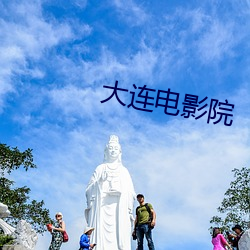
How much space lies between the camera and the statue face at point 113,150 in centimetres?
1487

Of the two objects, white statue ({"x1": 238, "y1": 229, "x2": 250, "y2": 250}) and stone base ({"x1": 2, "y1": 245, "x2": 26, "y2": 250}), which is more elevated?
white statue ({"x1": 238, "y1": 229, "x2": 250, "y2": 250})

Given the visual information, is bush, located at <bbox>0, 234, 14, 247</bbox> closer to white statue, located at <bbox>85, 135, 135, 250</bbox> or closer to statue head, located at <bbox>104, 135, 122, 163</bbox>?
white statue, located at <bbox>85, 135, 135, 250</bbox>

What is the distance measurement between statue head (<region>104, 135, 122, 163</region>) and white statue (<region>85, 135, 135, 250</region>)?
270 millimetres

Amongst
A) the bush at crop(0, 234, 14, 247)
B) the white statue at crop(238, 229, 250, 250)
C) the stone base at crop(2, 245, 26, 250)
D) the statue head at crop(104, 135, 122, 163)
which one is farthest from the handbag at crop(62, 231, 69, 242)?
the statue head at crop(104, 135, 122, 163)

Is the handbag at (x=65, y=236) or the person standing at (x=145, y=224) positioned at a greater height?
the person standing at (x=145, y=224)

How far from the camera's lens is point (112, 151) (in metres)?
14.9

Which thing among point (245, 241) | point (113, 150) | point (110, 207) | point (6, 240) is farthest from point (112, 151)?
point (245, 241)

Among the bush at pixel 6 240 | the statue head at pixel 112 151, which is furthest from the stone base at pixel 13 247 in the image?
the statue head at pixel 112 151

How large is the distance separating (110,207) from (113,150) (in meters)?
1.76

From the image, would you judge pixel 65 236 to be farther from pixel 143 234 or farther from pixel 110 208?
pixel 110 208

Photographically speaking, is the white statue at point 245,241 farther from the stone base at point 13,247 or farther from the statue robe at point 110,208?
the stone base at point 13,247

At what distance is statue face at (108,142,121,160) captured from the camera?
1487cm

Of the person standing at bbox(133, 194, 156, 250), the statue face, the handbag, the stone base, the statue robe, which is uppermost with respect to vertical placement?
the statue face

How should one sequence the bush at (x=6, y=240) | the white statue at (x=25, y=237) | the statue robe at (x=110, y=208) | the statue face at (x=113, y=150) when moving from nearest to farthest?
the white statue at (x=25, y=237) < the bush at (x=6, y=240) < the statue robe at (x=110, y=208) < the statue face at (x=113, y=150)
